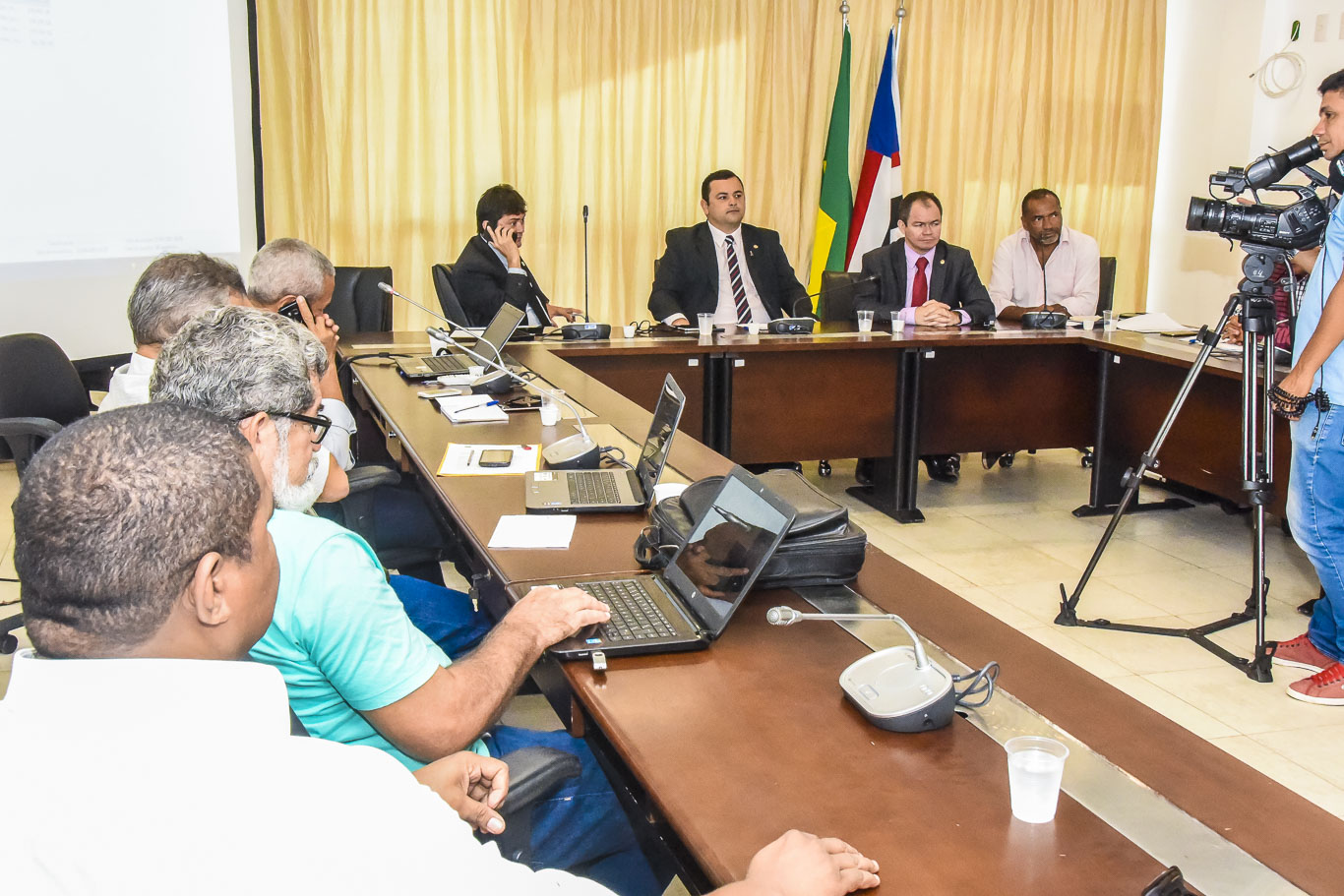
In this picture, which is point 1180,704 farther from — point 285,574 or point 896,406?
point 285,574

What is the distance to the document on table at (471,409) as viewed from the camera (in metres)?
2.92

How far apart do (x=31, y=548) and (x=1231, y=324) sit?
4.24 meters

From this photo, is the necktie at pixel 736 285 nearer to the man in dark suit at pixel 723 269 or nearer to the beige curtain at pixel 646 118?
the man in dark suit at pixel 723 269

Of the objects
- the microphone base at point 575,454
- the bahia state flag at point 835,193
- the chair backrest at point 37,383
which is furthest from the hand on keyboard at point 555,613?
the bahia state flag at point 835,193

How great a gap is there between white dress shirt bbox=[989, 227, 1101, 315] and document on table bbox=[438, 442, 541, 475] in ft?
11.3

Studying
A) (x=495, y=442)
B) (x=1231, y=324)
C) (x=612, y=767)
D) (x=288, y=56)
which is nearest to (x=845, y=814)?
(x=612, y=767)

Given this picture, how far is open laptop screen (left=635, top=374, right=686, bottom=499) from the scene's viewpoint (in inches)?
80.0

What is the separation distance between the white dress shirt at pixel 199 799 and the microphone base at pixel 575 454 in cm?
155

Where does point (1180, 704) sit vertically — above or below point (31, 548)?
below

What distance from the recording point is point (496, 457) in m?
2.47

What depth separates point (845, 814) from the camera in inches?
42.7

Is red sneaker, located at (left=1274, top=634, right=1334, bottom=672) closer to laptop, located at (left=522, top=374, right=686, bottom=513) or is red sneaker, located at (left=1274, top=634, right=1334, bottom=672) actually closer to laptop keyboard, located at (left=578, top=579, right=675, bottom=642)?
laptop, located at (left=522, top=374, right=686, bottom=513)

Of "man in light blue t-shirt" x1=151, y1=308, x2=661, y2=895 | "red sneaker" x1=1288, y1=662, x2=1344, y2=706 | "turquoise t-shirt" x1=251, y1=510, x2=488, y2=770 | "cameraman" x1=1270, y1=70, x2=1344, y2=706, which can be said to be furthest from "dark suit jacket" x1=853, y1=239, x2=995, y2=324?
"turquoise t-shirt" x1=251, y1=510, x2=488, y2=770

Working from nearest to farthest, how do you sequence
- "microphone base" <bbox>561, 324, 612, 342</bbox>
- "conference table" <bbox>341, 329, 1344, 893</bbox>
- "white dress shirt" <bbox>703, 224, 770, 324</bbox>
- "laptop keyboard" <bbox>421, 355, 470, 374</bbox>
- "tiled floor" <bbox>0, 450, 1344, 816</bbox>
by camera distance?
"conference table" <bbox>341, 329, 1344, 893</bbox> < "tiled floor" <bbox>0, 450, 1344, 816</bbox> < "laptop keyboard" <bbox>421, 355, 470, 374</bbox> < "microphone base" <bbox>561, 324, 612, 342</bbox> < "white dress shirt" <bbox>703, 224, 770, 324</bbox>
